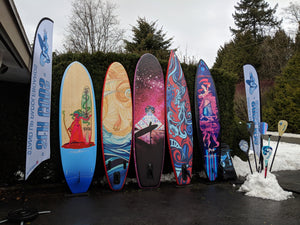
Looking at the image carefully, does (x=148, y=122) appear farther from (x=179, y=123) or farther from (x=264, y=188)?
(x=264, y=188)

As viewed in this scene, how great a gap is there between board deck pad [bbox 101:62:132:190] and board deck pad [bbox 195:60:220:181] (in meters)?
1.39

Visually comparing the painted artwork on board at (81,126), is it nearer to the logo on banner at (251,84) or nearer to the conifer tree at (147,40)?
the logo on banner at (251,84)

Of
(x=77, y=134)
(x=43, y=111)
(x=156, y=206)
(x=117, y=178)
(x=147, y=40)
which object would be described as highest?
(x=147, y=40)

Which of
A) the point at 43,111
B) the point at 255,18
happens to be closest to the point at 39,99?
the point at 43,111

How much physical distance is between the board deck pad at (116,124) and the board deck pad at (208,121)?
1.39 m

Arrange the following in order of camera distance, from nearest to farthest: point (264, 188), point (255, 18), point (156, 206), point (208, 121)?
point (156, 206), point (264, 188), point (208, 121), point (255, 18)

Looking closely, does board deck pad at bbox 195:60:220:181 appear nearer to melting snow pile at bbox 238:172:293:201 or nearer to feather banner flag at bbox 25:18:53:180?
melting snow pile at bbox 238:172:293:201

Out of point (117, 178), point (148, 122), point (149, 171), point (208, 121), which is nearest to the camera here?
point (117, 178)

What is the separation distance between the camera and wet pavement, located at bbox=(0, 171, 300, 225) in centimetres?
245

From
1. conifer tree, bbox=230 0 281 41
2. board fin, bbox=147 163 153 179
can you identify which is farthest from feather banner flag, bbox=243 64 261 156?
conifer tree, bbox=230 0 281 41

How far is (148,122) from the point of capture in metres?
3.83

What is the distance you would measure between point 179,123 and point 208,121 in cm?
61

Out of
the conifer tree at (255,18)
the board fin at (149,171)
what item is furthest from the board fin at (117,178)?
the conifer tree at (255,18)

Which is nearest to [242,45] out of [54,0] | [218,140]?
[54,0]
